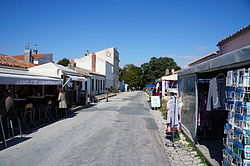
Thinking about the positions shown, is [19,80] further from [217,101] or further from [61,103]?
[217,101]

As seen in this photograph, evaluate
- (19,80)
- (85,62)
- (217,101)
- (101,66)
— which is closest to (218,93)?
(217,101)

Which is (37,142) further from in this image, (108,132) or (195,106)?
(195,106)

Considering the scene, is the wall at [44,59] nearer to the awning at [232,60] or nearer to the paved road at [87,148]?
the paved road at [87,148]

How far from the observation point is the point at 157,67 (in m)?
65.1

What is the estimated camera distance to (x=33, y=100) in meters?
13.3

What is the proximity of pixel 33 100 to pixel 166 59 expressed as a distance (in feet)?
187

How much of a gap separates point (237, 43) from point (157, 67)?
175 ft

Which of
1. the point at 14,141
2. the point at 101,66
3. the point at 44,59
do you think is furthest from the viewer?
the point at 44,59

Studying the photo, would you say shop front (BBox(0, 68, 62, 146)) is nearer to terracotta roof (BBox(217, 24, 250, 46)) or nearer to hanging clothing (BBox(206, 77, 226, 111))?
hanging clothing (BBox(206, 77, 226, 111))

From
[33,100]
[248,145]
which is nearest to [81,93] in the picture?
[33,100]

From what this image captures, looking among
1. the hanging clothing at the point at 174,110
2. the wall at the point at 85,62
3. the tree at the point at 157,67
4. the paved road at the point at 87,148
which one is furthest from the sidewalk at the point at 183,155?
the tree at the point at 157,67

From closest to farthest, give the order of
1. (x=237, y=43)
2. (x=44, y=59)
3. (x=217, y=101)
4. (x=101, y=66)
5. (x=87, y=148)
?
(x=217, y=101) → (x=87, y=148) → (x=237, y=43) → (x=101, y=66) → (x=44, y=59)

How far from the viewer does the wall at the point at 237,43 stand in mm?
11009

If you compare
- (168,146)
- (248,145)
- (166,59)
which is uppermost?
(166,59)
